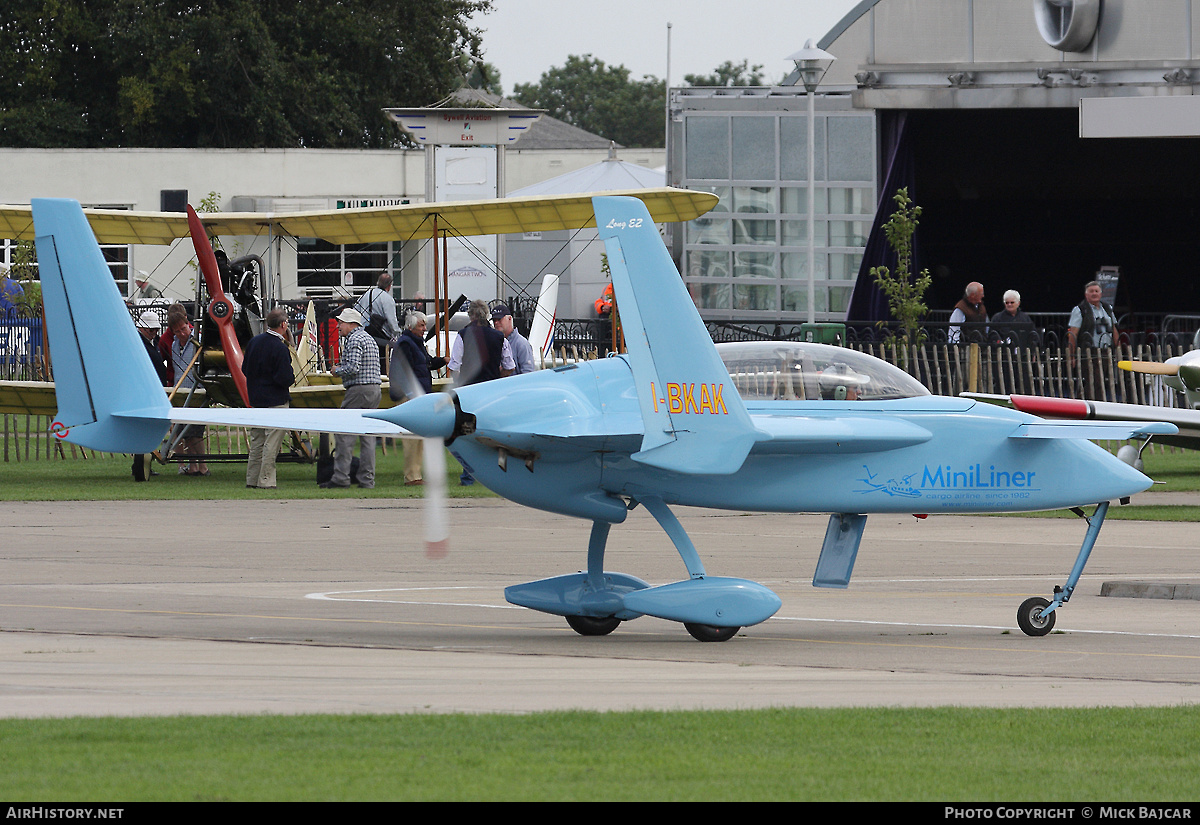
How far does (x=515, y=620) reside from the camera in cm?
1172

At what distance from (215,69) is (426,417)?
53.0m

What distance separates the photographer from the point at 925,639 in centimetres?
1067

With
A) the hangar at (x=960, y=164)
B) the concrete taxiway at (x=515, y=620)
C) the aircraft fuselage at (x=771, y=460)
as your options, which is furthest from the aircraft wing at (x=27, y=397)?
the hangar at (x=960, y=164)

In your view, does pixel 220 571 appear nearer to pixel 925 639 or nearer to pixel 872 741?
pixel 925 639

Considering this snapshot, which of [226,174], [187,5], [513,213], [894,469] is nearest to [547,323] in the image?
[513,213]

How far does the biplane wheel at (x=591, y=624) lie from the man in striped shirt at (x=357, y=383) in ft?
33.7

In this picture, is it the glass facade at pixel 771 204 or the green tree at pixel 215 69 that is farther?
the green tree at pixel 215 69

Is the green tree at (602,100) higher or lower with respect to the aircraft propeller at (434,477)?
higher

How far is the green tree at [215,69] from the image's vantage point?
59312 mm

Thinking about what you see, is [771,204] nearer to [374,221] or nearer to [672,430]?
[374,221]

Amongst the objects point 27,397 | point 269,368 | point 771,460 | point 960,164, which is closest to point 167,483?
point 27,397

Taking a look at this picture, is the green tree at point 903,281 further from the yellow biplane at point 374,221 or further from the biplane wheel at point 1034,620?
the biplane wheel at point 1034,620

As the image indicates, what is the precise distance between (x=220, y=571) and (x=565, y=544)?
352cm

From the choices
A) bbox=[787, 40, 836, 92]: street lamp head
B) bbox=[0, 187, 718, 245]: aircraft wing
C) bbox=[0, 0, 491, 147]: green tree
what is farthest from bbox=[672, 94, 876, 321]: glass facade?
bbox=[0, 0, 491, 147]: green tree
